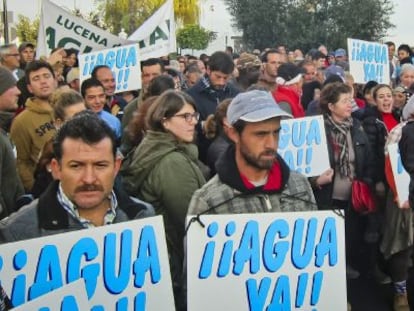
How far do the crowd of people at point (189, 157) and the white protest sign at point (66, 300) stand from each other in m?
0.41

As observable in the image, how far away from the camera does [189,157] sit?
12.0 ft

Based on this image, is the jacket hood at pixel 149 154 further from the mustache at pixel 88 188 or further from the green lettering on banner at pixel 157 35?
the green lettering on banner at pixel 157 35

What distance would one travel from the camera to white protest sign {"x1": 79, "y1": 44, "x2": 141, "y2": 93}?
7422mm

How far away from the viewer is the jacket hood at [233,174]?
2.87m

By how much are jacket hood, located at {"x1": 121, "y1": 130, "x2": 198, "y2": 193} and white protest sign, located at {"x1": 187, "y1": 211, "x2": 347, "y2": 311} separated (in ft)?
3.21

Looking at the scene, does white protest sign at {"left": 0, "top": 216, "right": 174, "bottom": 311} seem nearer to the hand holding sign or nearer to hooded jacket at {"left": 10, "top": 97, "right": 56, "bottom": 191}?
hooded jacket at {"left": 10, "top": 97, "right": 56, "bottom": 191}

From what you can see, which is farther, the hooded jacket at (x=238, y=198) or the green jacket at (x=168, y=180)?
the green jacket at (x=168, y=180)

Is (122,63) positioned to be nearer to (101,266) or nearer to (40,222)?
(40,222)

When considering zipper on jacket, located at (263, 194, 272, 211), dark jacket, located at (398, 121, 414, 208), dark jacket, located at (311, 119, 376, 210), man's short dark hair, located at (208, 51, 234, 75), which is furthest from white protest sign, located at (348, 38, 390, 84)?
zipper on jacket, located at (263, 194, 272, 211)

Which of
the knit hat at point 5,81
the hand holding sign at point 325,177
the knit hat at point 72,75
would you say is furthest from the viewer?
the knit hat at point 72,75

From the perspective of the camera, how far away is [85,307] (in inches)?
86.8

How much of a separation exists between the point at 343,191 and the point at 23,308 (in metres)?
3.75

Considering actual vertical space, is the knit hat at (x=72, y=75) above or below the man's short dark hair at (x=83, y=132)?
above

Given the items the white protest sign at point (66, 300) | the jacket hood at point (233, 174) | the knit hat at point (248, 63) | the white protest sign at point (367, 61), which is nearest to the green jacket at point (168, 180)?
the jacket hood at point (233, 174)
